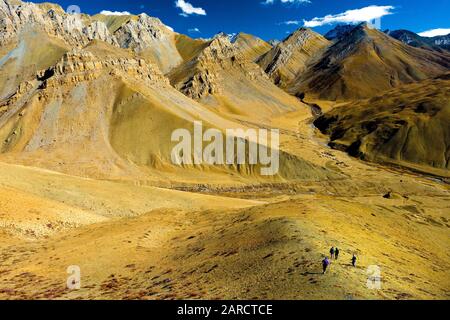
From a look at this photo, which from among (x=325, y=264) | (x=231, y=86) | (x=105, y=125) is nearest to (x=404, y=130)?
(x=105, y=125)

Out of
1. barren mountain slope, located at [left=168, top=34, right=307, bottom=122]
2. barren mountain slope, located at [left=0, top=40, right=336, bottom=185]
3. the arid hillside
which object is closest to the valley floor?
the arid hillside

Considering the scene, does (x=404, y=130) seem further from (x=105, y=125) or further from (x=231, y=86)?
(x=231, y=86)

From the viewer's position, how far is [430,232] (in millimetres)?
47219

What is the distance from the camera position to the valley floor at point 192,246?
71.9ft

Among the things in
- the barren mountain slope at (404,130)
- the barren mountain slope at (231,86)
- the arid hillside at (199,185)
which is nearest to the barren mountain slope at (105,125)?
the arid hillside at (199,185)

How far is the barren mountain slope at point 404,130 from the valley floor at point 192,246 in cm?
4494

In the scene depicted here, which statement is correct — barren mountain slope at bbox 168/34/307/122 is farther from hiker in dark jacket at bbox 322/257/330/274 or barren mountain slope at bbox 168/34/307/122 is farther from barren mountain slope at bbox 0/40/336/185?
hiker in dark jacket at bbox 322/257/330/274

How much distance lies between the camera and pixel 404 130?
10912 cm

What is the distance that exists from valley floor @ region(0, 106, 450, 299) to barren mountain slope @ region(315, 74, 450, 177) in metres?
44.9

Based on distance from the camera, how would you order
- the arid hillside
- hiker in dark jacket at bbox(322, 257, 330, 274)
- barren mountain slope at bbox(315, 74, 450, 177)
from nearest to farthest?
hiker in dark jacket at bbox(322, 257, 330, 274), the arid hillside, barren mountain slope at bbox(315, 74, 450, 177)

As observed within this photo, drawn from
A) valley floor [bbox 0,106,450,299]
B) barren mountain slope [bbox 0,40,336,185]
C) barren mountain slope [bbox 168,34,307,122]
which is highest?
barren mountain slope [bbox 168,34,307,122]

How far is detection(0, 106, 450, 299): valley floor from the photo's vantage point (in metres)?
21.9

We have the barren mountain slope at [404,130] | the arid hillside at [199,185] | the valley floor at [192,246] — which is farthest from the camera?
the barren mountain slope at [404,130]

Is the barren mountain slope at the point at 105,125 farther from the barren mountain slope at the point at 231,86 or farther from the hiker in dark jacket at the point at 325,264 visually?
the hiker in dark jacket at the point at 325,264
